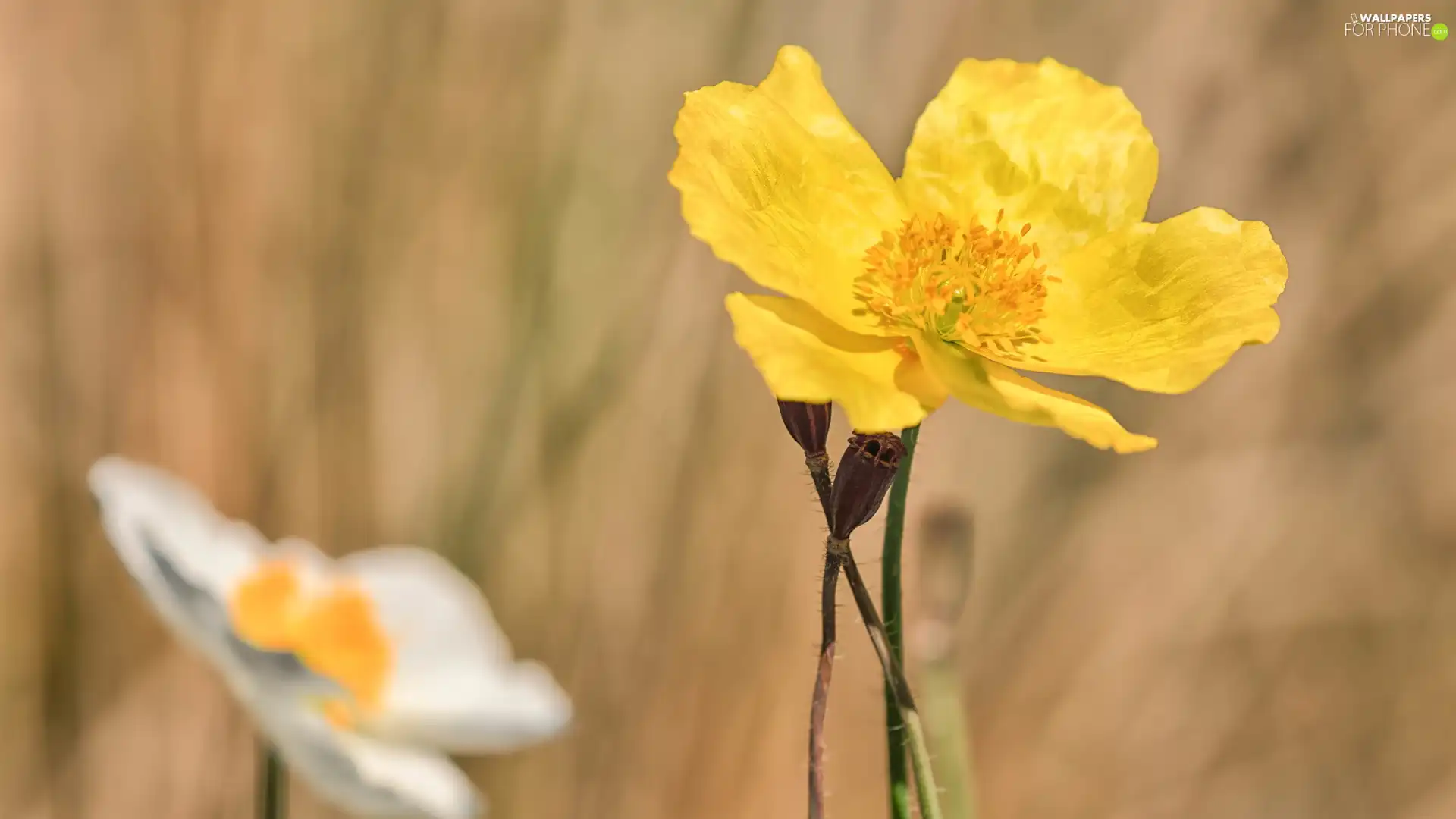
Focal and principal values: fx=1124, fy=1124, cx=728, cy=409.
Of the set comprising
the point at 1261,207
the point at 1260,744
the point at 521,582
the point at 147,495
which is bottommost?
the point at 1260,744

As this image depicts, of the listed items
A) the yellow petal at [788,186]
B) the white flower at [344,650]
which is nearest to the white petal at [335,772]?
the white flower at [344,650]

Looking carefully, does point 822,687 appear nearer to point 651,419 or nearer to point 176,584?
point 176,584

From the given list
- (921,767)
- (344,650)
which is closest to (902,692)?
(921,767)

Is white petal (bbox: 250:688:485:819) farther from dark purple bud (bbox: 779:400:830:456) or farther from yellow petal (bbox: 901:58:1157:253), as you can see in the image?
yellow petal (bbox: 901:58:1157:253)

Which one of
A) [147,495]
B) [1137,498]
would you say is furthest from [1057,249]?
[1137,498]

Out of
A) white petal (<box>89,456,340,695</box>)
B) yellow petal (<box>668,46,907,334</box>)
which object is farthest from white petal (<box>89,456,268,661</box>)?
yellow petal (<box>668,46,907,334</box>)

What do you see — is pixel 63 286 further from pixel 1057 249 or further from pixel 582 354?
pixel 1057 249

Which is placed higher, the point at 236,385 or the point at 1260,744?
the point at 236,385
